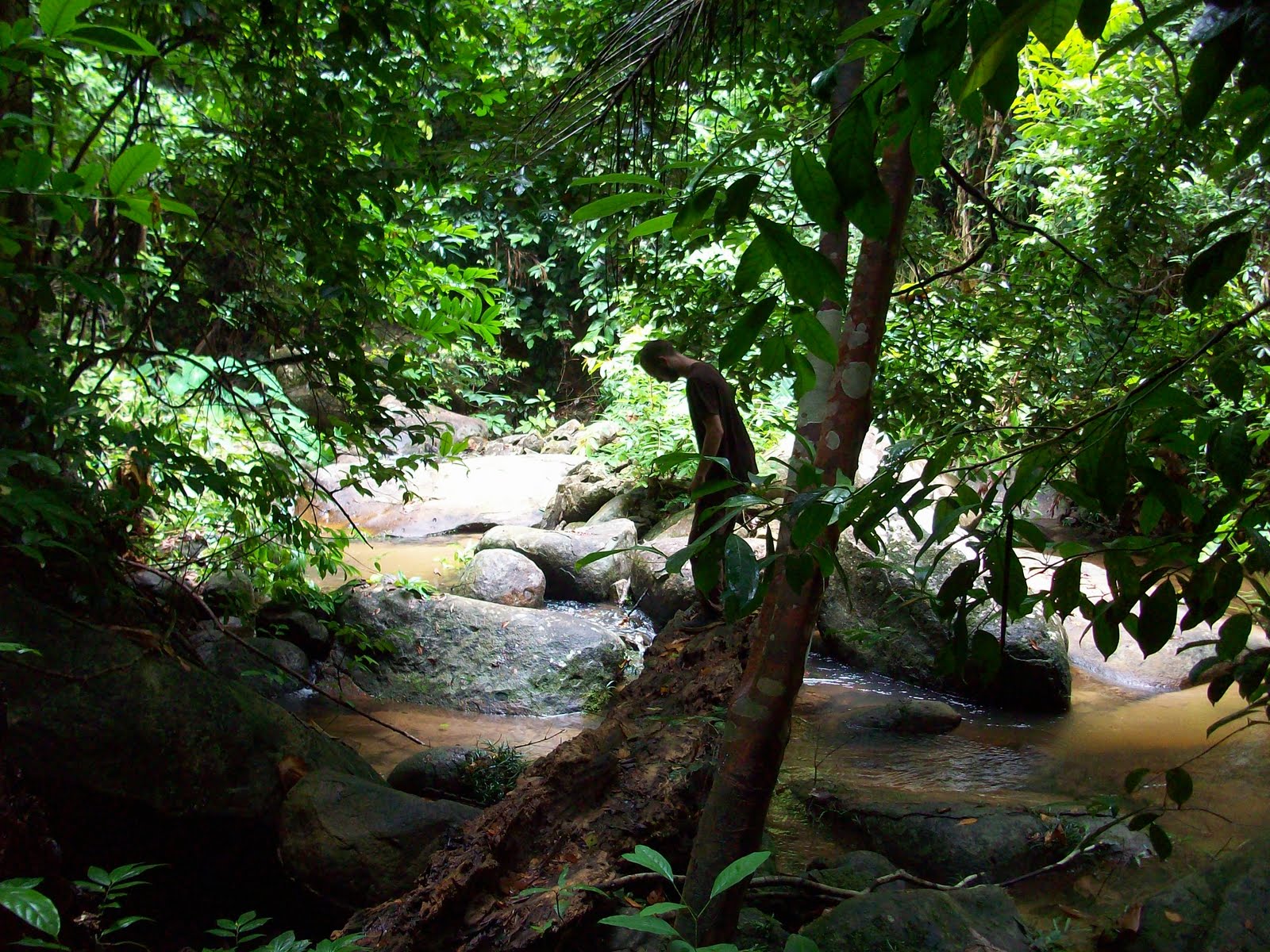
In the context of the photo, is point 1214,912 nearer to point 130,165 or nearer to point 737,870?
point 737,870

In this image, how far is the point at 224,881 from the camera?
10.7ft

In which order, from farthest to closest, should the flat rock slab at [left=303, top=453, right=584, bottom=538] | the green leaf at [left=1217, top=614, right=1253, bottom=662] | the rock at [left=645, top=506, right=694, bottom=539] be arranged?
the flat rock slab at [left=303, top=453, right=584, bottom=538] < the rock at [left=645, top=506, right=694, bottom=539] < the green leaf at [left=1217, top=614, right=1253, bottom=662]

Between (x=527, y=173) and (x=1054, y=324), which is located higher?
A: (x=527, y=173)

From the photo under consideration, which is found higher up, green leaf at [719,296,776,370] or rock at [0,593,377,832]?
green leaf at [719,296,776,370]

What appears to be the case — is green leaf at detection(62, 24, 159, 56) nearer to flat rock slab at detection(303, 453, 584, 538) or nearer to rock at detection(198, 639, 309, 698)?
rock at detection(198, 639, 309, 698)

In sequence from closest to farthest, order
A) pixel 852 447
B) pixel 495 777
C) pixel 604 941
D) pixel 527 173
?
1. pixel 852 447
2. pixel 604 941
3. pixel 527 173
4. pixel 495 777

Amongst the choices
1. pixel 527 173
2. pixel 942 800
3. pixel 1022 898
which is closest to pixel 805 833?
pixel 942 800

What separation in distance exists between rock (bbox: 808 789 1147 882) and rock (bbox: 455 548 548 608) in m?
4.53

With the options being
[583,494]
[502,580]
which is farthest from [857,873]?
[583,494]

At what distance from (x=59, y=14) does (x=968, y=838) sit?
4.00 meters

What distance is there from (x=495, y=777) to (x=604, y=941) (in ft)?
7.53

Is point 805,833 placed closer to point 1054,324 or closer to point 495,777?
point 495,777

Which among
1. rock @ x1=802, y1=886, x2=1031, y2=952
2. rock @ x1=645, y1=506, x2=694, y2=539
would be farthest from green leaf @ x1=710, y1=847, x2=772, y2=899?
rock @ x1=645, y1=506, x2=694, y2=539

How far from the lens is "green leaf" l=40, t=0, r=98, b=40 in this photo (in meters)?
1.17
